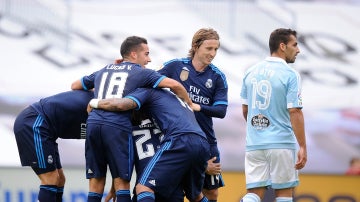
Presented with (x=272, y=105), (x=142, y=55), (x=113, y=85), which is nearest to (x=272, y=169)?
(x=272, y=105)

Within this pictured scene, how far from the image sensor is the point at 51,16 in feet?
48.4

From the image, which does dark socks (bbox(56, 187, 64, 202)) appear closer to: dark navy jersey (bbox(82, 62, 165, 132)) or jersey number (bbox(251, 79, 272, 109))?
dark navy jersey (bbox(82, 62, 165, 132))

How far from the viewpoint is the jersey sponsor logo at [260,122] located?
750cm

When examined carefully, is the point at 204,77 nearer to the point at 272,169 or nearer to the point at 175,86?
the point at 175,86

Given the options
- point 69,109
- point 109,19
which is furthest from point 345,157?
point 69,109

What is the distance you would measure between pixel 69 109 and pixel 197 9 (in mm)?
7442

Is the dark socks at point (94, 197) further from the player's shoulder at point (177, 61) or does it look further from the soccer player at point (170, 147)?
the player's shoulder at point (177, 61)

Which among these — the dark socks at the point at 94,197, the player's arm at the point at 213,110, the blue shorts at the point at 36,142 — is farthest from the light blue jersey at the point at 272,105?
the blue shorts at the point at 36,142

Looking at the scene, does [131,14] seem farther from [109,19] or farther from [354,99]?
[354,99]

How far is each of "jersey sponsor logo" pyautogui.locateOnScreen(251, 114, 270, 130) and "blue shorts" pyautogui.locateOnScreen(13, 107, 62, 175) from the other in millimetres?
1762

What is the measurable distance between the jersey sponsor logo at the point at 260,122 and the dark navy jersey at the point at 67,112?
1.40 m

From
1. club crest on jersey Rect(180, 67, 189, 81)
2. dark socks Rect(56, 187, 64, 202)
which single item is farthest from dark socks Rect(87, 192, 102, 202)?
club crest on jersey Rect(180, 67, 189, 81)

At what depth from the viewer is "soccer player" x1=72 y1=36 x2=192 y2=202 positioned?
691cm

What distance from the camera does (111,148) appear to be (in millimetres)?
6898
